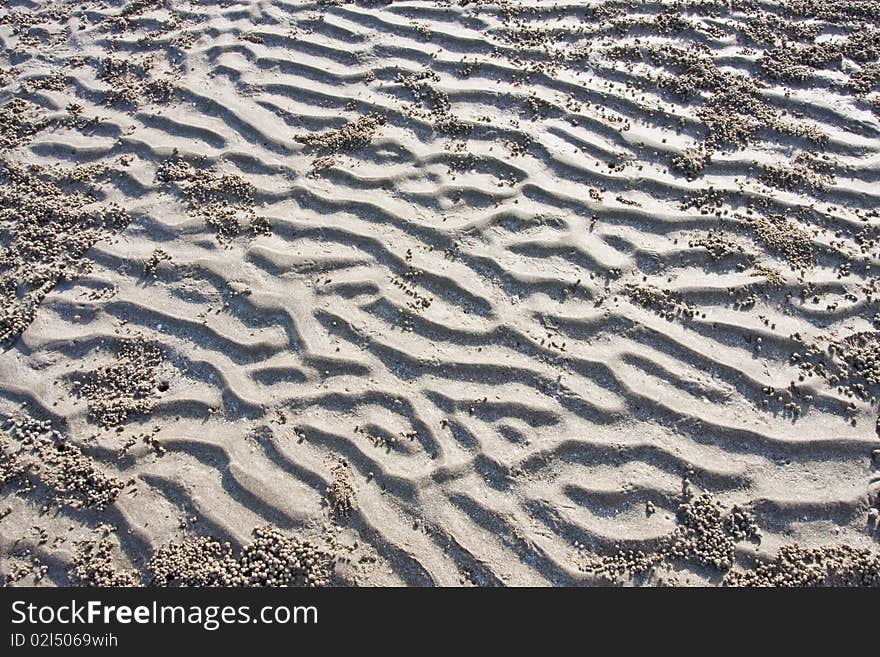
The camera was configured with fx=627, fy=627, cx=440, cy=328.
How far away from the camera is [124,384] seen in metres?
3.80

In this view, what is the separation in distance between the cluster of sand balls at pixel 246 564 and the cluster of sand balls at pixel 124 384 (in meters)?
0.90

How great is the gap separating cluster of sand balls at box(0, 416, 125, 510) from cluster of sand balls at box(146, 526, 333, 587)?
53cm

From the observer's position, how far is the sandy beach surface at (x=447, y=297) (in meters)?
3.28

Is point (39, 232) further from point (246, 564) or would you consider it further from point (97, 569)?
point (246, 564)

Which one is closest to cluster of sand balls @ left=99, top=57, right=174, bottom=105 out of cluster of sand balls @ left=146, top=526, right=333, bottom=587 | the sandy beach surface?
the sandy beach surface

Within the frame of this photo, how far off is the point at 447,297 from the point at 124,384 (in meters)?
2.05

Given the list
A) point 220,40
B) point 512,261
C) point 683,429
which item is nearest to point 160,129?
point 220,40

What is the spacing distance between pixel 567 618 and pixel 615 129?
351 centimetres

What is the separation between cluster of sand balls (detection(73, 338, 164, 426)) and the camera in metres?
3.69

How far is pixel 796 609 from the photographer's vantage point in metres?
3.03

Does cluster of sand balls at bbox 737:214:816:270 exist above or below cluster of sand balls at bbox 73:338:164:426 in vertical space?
above

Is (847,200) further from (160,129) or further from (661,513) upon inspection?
(160,129)

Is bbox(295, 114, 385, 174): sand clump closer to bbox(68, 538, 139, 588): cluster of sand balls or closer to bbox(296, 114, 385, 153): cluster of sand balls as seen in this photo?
bbox(296, 114, 385, 153): cluster of sand balls

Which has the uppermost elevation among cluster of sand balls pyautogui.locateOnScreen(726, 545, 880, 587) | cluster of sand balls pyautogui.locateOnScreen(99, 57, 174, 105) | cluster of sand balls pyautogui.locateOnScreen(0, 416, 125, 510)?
cluster of sand balls pyautogui.locateOnScreen(99, 57, 174, 105)
